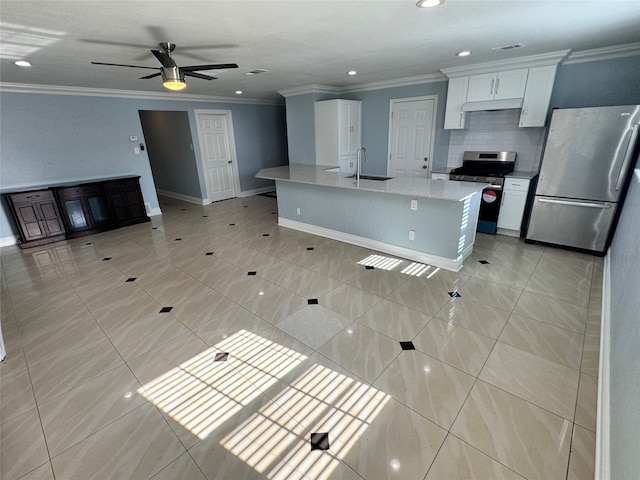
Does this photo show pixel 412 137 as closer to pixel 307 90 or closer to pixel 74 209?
pixel 307 90

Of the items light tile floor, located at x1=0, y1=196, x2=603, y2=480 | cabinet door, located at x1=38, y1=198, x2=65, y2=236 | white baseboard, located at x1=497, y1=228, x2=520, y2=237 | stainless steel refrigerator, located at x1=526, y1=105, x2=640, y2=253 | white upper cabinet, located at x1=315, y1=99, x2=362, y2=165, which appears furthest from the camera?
white upper cabinet, located at x1=315, y1=99, x2=362, y2=165

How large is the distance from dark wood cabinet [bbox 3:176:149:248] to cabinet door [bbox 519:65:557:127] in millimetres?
6581

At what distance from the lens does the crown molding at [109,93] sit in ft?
14.9

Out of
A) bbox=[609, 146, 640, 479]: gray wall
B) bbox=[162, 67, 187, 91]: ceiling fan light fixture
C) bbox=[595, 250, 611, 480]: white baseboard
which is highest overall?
bbox=[162, 67, 187, 91]: ceiling fan light fixture

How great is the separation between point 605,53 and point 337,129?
3876 millimetres

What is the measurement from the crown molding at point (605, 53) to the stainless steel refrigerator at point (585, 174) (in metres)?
0.89

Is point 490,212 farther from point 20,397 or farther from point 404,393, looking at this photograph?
point 20,397

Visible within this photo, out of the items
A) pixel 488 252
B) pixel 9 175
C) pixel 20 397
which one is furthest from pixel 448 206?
pixel 9 175

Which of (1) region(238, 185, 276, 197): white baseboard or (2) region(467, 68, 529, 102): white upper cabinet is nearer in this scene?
(2) region(467, 68, 529, 102): white upper cabinet

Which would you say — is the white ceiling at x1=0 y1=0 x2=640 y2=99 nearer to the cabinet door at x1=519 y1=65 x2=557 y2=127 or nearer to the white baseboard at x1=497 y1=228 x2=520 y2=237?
the cabinet door at x1=519 y1=65 x2=557 y2=127

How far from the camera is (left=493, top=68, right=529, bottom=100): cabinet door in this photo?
13.3 feet

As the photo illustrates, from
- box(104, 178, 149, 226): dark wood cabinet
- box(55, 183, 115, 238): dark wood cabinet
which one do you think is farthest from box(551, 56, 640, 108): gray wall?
box(55, 183, 115, 238): dark wood cabinet

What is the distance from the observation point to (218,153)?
7258 millimetres

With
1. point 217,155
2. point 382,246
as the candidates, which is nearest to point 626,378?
point 382,246
